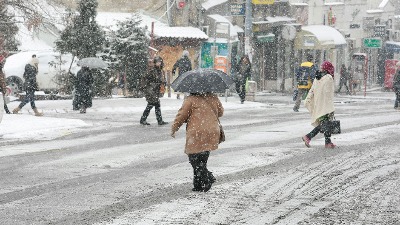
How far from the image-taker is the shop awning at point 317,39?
48.7 meters

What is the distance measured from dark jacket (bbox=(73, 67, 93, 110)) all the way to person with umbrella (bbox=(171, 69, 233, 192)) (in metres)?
14.5

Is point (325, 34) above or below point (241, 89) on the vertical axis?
above

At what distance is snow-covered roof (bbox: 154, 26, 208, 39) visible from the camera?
3786 centimetres

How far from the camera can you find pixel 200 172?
10.7 meters

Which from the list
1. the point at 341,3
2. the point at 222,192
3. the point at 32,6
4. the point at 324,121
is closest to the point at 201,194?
the point at 222,192

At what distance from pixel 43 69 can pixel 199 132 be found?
24908 millimetres

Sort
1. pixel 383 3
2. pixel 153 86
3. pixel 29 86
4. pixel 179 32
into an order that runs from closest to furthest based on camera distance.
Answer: pixel 153 86
pixel 29 86
pixel 179 32
pixel 383 3

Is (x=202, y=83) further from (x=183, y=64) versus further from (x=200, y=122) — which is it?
(x=183, y=64)

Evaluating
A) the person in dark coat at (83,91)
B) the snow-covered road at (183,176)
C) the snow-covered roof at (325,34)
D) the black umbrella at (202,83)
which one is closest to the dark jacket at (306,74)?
the snow-covered road at (183,176)

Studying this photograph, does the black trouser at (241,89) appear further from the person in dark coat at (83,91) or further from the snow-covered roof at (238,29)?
the snow-covered roof at (238,29)

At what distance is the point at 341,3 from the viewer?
190ft

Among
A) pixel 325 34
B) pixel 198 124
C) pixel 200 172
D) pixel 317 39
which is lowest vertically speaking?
pixel 200 172

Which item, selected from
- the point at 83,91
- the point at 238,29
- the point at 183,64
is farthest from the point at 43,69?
the point at 238,29

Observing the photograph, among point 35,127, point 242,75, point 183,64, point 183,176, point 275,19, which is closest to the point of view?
point 183,176
